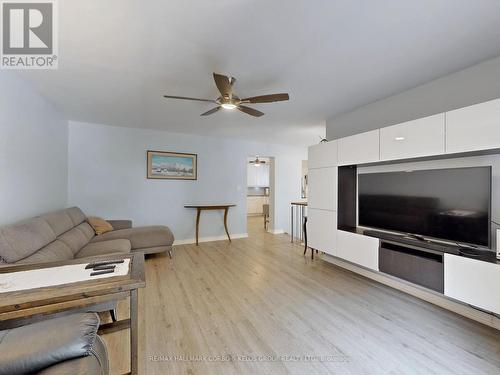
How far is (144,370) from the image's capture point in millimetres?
1488

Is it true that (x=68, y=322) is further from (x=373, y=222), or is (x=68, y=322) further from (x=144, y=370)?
(x=373, y=222)

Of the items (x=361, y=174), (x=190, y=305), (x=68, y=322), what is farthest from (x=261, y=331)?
(x=361, y=174)

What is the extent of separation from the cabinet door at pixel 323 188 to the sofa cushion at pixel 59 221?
3468 mm

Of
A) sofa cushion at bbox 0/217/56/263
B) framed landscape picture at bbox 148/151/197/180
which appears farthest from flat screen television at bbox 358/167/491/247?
sofa cushion at bbox 0/217/56/263

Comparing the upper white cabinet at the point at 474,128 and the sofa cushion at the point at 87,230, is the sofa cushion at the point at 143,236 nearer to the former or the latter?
the sofa cushion at the point at 87,230

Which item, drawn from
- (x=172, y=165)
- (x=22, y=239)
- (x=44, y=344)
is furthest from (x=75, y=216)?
(x=44, y=344)

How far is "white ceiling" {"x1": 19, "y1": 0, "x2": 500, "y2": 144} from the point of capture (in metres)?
1.49

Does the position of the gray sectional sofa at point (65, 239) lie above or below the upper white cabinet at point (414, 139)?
below

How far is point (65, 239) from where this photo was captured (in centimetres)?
253

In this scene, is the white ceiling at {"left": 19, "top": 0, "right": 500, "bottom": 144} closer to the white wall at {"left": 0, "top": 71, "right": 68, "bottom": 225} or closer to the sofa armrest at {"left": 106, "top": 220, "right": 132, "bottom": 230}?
the white wall at {"left": 0, "top": 71, "right": 68, "bottom": 225}

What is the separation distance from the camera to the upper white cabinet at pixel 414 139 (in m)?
2.12

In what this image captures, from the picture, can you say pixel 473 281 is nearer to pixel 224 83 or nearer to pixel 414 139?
pixel 414 139

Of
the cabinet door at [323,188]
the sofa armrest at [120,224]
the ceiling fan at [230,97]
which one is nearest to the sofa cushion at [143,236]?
the sofa armrest at [120,224]

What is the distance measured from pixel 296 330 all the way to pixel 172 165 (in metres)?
3.94
